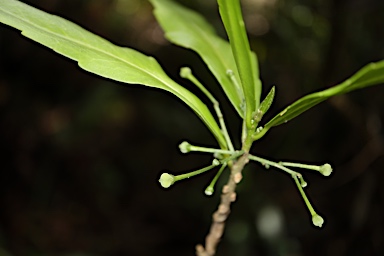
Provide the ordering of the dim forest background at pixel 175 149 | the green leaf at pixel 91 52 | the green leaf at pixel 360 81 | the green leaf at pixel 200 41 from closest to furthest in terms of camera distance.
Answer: the green leaf at pixel 360 81, the green leaf at pixel 91 52, the green leaf at pixel 200 41, the dim forest background at pixel 175 149

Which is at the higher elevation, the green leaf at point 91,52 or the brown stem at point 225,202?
the green leaf at point 91,52

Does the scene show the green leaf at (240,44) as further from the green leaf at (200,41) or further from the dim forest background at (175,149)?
the dim forest background at (175,149)

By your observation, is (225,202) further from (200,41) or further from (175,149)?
(175,149)

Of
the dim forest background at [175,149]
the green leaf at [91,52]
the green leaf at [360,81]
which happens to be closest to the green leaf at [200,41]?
the green leaf at [91,52]

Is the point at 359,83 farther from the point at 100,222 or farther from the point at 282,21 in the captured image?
the point at 100,222

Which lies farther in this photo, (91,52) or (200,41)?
(200,41)

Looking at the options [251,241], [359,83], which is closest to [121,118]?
[251,241]

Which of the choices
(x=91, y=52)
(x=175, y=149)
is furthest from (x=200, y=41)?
(x=175, y=149)
